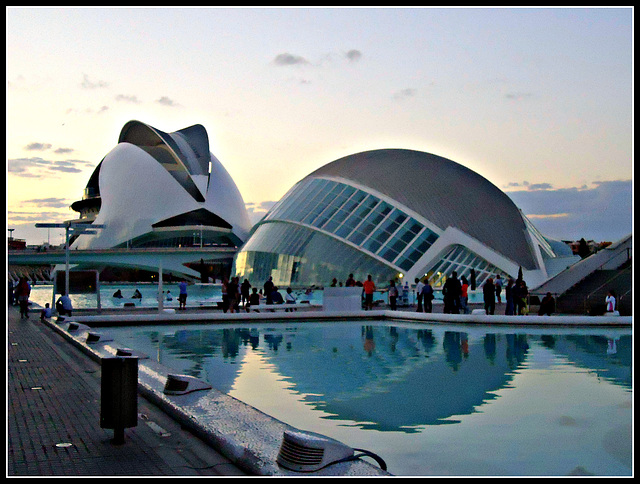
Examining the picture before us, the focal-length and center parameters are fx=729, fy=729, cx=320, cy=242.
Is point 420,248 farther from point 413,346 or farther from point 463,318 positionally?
point 413,346

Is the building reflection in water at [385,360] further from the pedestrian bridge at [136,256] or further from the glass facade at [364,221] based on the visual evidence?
the pedestrian bridge at [136,256]

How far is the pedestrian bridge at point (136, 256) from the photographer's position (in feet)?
237

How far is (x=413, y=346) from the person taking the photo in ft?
47.2

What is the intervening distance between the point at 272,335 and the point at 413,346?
12.8 feet

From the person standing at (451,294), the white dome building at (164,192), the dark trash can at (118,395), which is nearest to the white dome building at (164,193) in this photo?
the white dome building at (164,192)

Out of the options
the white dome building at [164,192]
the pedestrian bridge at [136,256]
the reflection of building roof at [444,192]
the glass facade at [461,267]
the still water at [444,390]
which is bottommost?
the still water at [444,390]

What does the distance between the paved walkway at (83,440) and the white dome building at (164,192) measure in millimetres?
77939

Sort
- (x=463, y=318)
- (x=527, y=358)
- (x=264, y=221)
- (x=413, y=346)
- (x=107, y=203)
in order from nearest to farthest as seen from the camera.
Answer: (x=527, y=358)
(x=413, y=346)
(x=463, y=318)
(x=264, y=221)
(x=107, y=203)

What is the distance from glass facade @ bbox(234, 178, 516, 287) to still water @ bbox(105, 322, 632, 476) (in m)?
16.9

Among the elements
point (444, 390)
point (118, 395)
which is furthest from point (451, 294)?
point (118, 395)

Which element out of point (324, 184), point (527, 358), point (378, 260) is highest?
point (324, 184)

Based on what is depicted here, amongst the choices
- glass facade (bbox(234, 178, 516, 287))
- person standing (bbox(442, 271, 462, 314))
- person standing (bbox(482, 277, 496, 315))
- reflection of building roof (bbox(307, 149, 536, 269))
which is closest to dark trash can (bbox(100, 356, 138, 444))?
person standing (bbox(442, 271, 462, 314))
